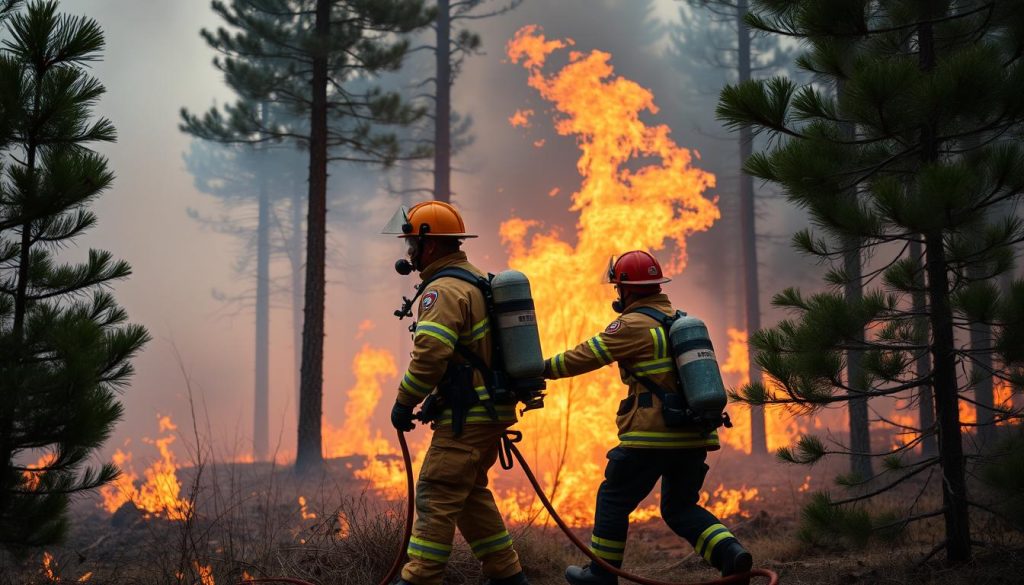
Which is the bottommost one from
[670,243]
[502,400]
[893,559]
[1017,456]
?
[893,559]

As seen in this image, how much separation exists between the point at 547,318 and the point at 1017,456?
33.1 ft

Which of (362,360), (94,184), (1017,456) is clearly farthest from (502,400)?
(362,360)

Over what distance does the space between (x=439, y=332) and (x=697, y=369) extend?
146 cm

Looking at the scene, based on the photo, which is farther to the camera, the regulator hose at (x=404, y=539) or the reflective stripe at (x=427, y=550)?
the regulator hose at (x=404, y=539)

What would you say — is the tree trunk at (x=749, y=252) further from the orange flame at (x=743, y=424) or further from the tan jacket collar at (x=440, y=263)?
the tan jacket collar at (x=440, y=263)

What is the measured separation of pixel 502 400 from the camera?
14.1 ft

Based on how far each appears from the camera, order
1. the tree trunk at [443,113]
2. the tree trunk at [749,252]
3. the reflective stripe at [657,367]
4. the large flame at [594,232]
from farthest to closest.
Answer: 1. the tree trunk at [749,252]
2. the tree trunk at [443,113]
3. the large flame at [594,232]
4. the reflective stripe at [657,367]

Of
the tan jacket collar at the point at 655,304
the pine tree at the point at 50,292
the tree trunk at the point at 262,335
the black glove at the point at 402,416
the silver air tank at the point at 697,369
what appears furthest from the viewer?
the tree trunk at the point at 262,335

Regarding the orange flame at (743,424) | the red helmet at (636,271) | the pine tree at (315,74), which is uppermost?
the pine tree at (315,74)

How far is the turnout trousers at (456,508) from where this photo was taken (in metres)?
4.12

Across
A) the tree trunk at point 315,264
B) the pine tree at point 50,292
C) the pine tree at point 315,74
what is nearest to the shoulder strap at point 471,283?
the pine tree at point 50,292

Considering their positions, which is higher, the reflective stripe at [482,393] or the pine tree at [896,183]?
the pine tree at [896,183]

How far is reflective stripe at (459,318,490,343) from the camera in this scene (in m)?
4.36

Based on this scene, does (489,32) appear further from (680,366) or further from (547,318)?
(680,366)
